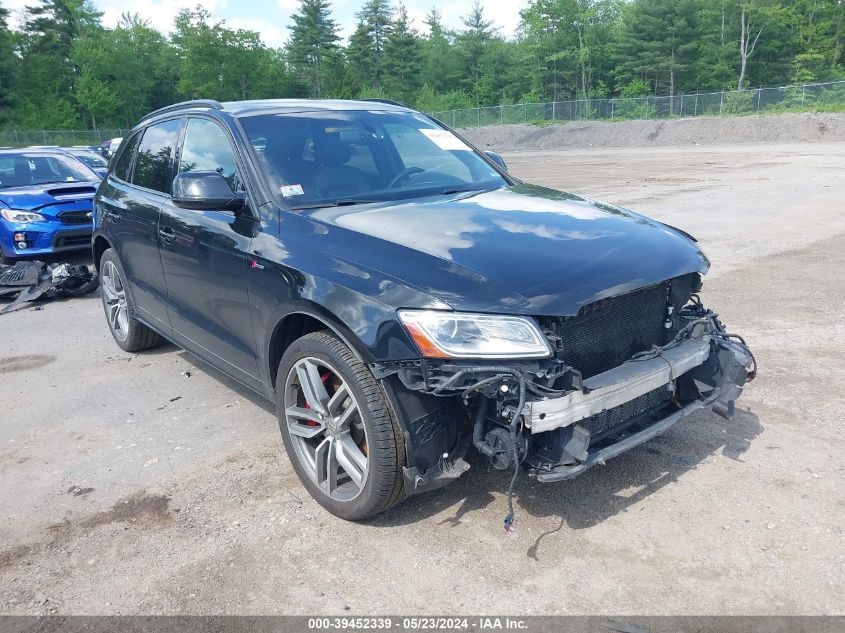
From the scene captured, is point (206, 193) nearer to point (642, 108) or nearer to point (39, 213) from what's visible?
point (39, 213)

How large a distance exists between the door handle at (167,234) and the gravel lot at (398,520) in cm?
115

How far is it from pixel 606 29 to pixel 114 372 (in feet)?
243

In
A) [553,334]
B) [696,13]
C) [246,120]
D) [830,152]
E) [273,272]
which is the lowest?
[830,152]

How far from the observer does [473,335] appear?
273cm

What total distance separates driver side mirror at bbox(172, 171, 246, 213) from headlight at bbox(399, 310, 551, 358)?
56.3 inches

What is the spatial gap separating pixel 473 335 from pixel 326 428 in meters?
0.97

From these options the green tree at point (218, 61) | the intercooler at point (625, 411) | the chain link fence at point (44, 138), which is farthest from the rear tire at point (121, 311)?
the green tree at point (218, 61)

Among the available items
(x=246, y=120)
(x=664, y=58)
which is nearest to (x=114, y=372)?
(x=246, y=120)

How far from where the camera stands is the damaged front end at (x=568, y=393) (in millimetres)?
2697

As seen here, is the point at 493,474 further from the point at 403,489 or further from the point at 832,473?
the point at 832,473

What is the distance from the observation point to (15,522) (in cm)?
341

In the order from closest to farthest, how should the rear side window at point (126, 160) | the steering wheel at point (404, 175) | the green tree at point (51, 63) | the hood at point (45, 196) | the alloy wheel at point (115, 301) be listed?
1. the steering wheel at point (404, 175)
2. the rear side window at point (126, 160)
3. the alloy wheel at point (115, 301)
4. the hood at point (45, 196)
5. the green tree at point (51, 63)

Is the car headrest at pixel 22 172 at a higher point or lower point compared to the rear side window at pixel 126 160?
lower

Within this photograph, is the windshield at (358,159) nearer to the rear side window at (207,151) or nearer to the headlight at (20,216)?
the rear side window at (207,151)
